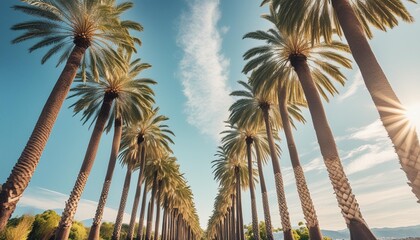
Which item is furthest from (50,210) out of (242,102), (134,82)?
(242,102)

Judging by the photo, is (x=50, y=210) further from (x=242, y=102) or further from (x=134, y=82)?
(x=242, y=102)

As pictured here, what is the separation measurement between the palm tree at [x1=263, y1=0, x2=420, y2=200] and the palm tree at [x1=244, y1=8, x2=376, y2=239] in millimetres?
1720

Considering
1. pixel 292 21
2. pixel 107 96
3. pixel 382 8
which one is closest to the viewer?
pixel 382 8

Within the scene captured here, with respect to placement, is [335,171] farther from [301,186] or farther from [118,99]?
[118,99]

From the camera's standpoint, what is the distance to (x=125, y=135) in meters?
30.6

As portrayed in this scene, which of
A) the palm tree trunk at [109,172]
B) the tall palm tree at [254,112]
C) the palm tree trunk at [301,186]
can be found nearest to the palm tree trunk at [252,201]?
the tall palm tree at [254,112]

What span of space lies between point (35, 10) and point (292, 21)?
1575 cm

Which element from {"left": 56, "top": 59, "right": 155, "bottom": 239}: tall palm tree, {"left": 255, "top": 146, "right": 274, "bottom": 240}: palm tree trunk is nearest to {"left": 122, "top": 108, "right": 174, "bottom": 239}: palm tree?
{"left": 56, "top": 59, "right": 155, "bottom": 239}: tall palm tree

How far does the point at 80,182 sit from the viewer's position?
18062 mm

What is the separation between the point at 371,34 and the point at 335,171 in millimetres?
10160

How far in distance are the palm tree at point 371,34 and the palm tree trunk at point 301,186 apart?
20.2ft

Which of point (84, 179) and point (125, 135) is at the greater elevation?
point (125, 135)

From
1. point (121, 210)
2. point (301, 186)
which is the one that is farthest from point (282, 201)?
point (121, 210)

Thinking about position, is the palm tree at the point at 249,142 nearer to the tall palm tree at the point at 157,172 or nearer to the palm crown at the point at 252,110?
the palm crown at the point at 252,110
